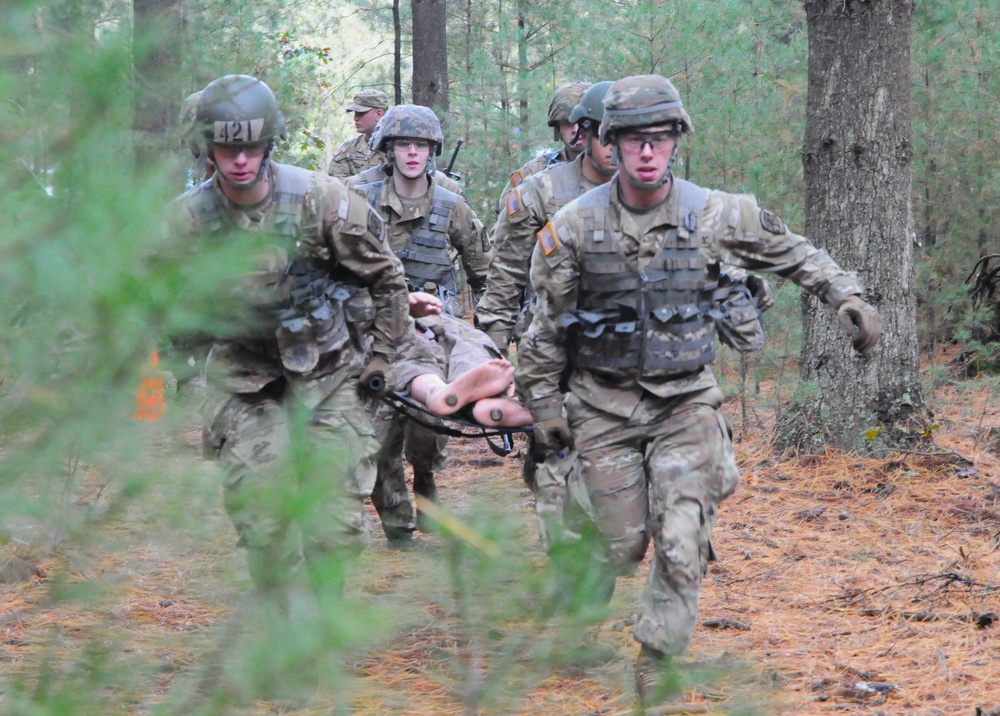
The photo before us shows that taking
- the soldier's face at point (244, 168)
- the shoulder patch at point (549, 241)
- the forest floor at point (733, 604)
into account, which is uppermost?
the soldier's face at point (244, 168)

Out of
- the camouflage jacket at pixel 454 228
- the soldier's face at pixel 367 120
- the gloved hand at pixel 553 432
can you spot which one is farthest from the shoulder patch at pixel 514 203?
the soldier's face at pixel 367 120

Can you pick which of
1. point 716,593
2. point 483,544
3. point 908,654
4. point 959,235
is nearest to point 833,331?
point 716,593

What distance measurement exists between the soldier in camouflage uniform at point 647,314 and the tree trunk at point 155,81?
3.48m

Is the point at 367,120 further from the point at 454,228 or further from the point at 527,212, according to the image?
the point at 527,212

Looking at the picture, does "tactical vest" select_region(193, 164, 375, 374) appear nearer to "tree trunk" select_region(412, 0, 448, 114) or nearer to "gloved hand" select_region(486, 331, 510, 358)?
"gloved hand" select_region(486, 331, 510, 358)

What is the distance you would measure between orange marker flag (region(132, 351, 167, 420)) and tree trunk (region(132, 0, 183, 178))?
22 cm

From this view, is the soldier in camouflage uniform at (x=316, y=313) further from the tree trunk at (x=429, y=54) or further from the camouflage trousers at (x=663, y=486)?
the tree trunk at (x=429, y=54)

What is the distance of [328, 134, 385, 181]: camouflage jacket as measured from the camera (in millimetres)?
11562

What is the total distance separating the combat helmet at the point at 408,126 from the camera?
24.5 feet

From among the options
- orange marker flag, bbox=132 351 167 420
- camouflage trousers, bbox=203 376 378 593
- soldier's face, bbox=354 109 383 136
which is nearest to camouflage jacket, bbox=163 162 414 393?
camouflage trousers, bbox=203 376 378 593

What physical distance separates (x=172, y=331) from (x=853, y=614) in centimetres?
487

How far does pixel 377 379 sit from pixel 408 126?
9.01ft

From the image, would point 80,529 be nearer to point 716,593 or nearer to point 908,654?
point 908,654

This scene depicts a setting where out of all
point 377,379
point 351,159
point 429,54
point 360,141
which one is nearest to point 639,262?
point 377,379
